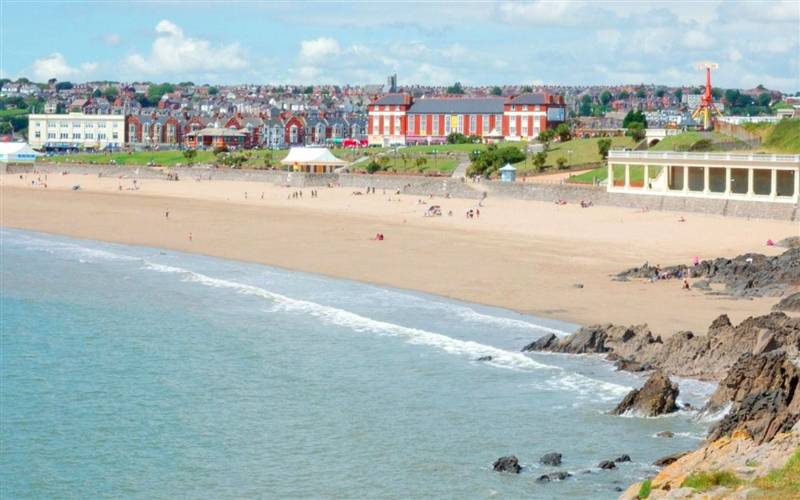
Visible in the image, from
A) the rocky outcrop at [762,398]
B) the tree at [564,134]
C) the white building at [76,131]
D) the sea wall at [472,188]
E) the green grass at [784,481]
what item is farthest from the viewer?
the white building at [76,131]

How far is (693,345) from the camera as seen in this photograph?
27.0 m

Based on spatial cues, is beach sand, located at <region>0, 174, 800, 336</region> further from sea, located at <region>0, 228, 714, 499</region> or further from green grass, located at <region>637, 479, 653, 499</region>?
green grass, located at <region>637, 479, 653, 499</region>

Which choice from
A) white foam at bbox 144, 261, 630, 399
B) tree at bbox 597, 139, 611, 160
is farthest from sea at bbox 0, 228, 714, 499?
tree at bbox 597, 139, 611, 160

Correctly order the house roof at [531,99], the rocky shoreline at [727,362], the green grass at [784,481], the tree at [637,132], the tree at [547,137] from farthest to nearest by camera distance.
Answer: the house roof at [531,99] → the tree at [547,137] → the tree at [637,132] → the rocky shoreline at [727,362] → the green grass at [784,481]

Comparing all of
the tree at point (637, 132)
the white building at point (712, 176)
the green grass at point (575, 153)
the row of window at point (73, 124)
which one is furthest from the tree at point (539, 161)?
the row of window at point (73, 124)

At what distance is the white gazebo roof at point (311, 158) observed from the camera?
92812mm

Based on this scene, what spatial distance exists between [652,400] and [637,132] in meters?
65.3

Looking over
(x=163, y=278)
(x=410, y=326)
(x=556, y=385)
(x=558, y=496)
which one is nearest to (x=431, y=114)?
(x=163, y=278)

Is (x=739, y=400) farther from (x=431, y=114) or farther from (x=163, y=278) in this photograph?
(x=431, y=114)

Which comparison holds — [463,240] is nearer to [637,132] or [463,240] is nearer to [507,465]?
[507,465]

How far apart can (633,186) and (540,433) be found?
41.5 meters

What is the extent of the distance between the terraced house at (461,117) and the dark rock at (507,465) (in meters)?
88.6

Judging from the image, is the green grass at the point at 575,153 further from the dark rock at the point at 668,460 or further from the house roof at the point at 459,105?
the dark rock at the point at 668,460

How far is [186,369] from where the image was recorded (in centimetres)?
2914
